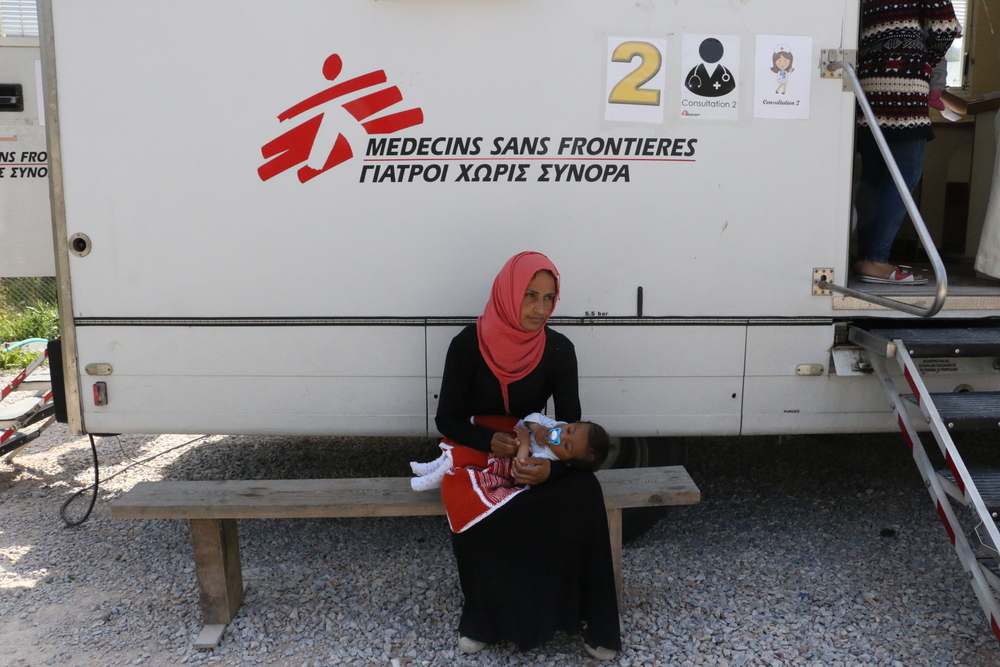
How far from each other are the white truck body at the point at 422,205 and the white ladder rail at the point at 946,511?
22 centimetres

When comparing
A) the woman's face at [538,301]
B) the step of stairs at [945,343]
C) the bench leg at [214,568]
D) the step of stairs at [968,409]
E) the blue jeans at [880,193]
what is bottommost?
the bench leg at [214,568]

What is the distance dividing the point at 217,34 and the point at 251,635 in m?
2.33

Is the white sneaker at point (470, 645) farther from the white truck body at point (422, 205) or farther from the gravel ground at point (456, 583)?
the white truck body at point (422, 205)

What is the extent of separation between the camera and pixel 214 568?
9.96 ft

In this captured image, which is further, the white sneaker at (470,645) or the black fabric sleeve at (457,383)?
the black fabric sleeve at (457,383)

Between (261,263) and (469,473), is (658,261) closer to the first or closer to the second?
(469,473)

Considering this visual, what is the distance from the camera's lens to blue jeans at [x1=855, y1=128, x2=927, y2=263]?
3576 mm

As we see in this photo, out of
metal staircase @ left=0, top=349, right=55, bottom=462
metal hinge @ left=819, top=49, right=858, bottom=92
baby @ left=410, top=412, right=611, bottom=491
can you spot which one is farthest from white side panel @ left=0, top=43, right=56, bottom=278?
metal hinge @ left=819, top=49, right=858, bottom=92

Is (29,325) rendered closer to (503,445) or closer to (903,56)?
(503,445)

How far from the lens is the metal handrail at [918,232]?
262 cm

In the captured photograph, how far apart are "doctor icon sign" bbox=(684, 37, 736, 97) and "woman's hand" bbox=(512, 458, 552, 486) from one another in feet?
5.31

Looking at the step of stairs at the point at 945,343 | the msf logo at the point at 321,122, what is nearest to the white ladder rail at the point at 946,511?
the step of stairs at the point at 945,343

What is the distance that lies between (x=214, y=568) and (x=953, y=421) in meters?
2.81

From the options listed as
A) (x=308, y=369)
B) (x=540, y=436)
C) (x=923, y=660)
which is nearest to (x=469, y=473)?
(x=540, y=436)
